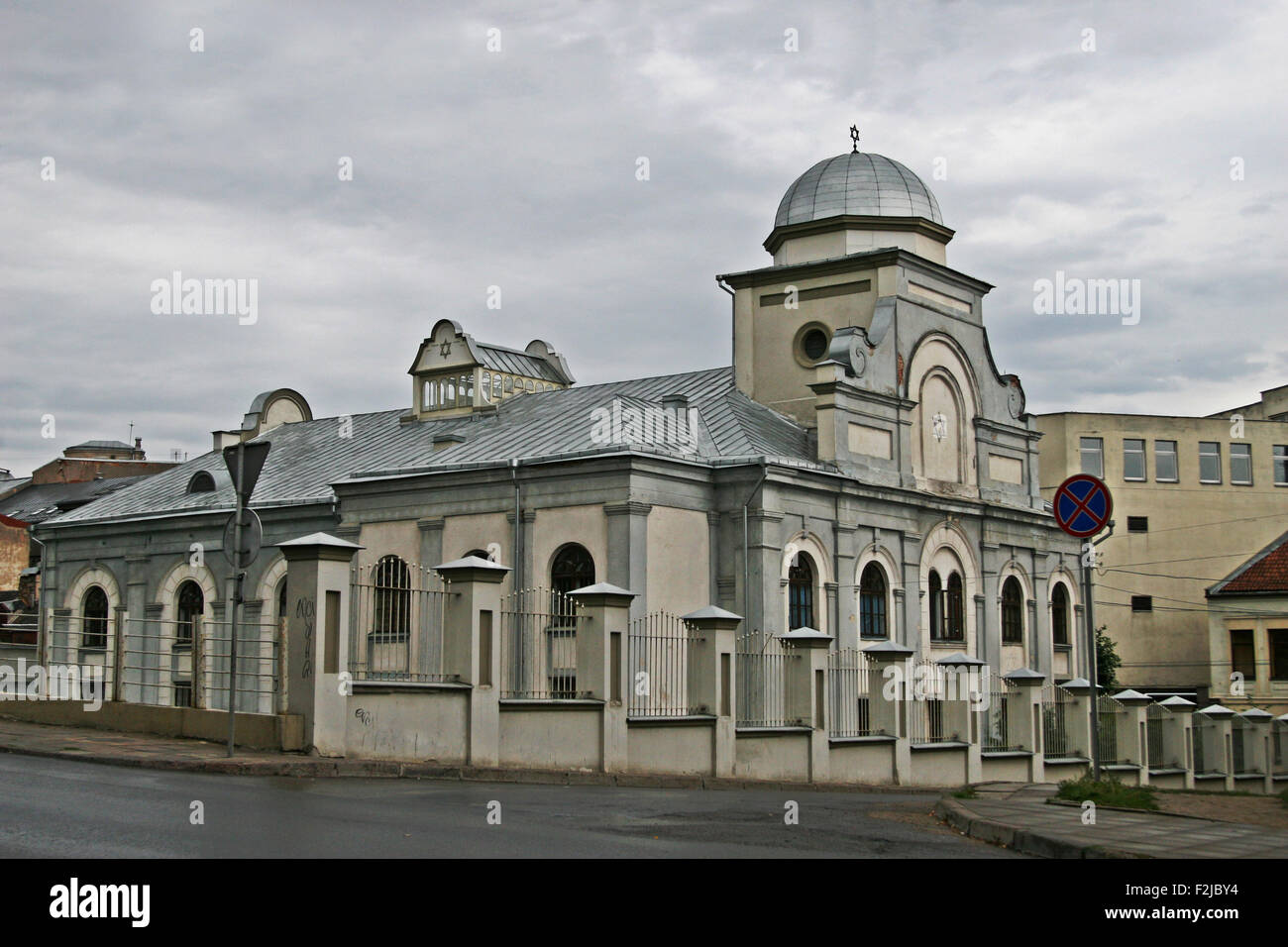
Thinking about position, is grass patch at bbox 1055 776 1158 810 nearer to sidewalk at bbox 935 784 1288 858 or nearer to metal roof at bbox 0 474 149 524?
sidewalk at bbox 935 784 1288 858

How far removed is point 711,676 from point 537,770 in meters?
3.40

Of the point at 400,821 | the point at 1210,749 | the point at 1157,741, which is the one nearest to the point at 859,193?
→ the point at 1157,741

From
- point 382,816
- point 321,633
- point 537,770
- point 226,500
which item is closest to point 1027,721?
point 537,770

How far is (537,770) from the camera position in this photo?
17766 millimetres

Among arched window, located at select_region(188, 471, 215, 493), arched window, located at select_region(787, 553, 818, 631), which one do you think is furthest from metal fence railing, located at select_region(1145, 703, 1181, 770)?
arched window, located at select_region(188, 471, 215, 493)

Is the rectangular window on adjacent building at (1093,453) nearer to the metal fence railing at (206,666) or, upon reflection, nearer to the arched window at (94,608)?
the metal fence railing at (206,666)

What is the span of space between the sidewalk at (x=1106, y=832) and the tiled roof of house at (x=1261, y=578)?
113 ft

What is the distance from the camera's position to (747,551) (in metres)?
27.5

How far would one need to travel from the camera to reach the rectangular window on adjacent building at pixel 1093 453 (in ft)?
174

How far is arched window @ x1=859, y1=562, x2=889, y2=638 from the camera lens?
3025cm

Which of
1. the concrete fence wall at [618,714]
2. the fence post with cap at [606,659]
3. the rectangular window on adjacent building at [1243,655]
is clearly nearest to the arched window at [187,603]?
the concrete fence wall at [618,714]

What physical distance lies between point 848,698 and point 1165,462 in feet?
107

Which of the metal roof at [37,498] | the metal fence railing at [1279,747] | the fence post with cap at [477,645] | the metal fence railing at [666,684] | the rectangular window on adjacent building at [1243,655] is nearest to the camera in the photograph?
the fence post with cap at [477,645]
